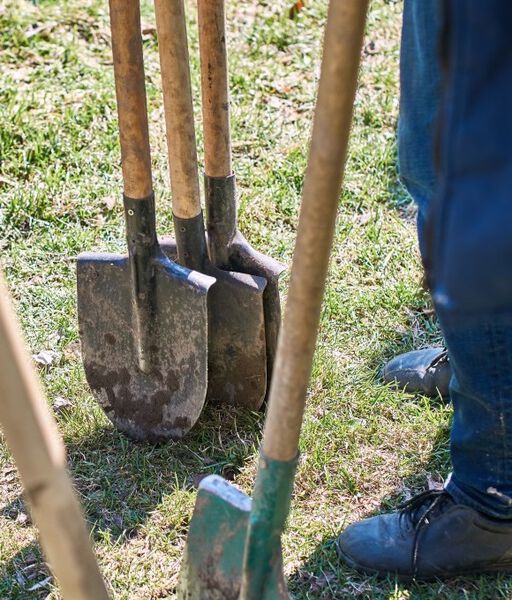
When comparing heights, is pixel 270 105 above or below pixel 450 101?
below

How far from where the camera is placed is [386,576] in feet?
7.19

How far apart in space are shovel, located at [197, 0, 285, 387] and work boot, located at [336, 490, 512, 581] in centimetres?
61

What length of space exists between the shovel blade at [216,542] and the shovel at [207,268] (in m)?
0.75

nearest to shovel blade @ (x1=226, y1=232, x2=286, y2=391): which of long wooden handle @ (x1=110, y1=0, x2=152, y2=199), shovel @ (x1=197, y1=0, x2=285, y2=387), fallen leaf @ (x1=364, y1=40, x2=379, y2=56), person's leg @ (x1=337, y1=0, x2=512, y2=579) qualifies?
shovel @ (x1=197, y1=0, x2=285, y2=387)

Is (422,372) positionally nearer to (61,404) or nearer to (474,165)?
(61,404)

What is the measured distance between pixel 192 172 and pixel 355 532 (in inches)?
38.8

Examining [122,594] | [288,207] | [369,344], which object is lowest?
[122,594]

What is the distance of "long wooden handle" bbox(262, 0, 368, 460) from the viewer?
1.27m

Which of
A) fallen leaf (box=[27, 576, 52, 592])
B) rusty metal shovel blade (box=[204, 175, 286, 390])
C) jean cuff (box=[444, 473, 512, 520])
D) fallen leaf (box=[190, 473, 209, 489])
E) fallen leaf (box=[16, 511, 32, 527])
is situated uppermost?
rusty metal shovel blade (box=[204, 175, 286, 390])

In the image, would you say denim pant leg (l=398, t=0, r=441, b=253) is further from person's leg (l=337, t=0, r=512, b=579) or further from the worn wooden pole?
the worn wooden pole

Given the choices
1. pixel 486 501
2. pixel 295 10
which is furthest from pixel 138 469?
pixel 295 10

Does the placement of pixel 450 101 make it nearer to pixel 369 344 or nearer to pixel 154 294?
pixel 154 294

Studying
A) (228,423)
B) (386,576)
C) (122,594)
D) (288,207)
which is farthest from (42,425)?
(288,207)

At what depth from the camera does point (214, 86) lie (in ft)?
7.91
